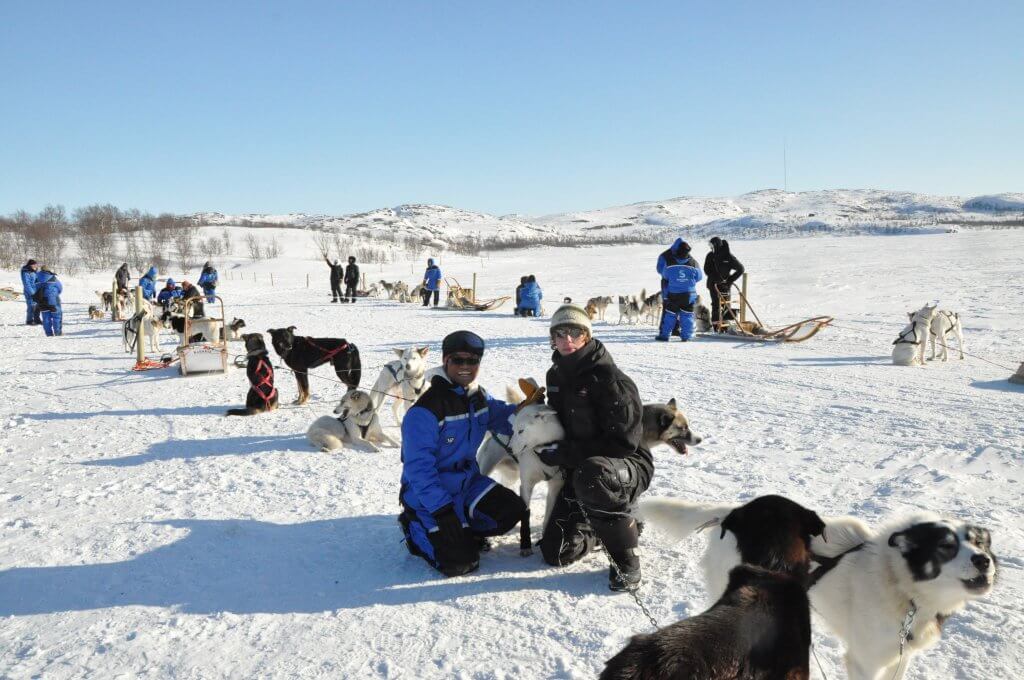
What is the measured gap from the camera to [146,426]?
17.7ft

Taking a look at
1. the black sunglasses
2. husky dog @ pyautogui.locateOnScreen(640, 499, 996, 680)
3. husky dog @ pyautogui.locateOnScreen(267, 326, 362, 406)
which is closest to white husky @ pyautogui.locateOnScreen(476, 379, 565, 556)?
the black sunglasses

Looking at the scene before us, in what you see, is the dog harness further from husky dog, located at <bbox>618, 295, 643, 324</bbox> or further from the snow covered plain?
husky dog, located at <bbox>618, 295, 643, 324</bbox>

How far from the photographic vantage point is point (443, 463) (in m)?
2.85

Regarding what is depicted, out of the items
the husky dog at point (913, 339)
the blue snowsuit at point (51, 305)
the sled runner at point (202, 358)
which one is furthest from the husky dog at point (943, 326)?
the blue snowsuit at point (51, 305)

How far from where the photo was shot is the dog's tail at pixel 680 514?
2.18m

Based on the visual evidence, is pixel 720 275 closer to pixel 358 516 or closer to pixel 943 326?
pixel 943 326

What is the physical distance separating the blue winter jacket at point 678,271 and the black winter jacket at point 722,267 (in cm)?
83

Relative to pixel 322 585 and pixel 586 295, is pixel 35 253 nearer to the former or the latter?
pixel 586 295

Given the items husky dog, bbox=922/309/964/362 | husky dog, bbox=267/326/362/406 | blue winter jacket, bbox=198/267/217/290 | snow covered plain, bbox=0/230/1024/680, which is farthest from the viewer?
blue winter jacket, bbox=198/267/217/290

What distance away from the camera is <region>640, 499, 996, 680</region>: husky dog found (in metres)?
1.67

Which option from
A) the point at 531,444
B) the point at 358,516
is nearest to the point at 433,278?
the point at 358,516

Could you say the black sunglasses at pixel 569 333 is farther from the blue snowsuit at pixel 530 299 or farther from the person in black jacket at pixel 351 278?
the person in black jacket at pixel 351 278

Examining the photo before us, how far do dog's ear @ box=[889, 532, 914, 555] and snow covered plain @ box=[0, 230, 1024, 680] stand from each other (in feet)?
1.78

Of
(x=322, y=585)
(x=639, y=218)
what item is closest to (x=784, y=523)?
(x=322, y=585)
